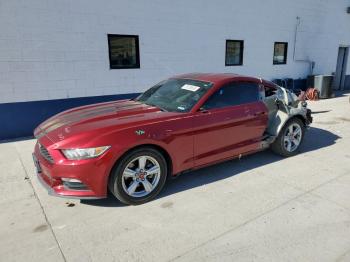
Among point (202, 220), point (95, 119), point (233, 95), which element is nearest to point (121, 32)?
point (233, 95)

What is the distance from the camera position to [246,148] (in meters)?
4.34

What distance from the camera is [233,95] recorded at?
13.7 feet

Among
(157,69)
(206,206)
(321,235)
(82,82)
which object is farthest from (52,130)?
(157,69)

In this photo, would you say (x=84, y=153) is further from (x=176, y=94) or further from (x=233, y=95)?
(x=233, y=95)

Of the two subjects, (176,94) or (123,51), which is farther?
(123,51)

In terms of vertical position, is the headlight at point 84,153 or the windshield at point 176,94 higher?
the windshield at point 176,94

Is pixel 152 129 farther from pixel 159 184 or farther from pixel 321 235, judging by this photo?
pixel 321 235

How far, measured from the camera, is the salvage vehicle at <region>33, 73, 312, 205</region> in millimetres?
3018

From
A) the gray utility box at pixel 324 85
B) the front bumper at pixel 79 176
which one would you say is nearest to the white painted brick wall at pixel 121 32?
the gray utility box at pixel 324 85

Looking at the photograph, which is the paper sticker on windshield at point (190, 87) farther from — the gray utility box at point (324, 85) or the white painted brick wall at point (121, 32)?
the gray utility box at point (324, 85)

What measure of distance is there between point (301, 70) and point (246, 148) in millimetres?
9942

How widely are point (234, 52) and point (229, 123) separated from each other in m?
6.75

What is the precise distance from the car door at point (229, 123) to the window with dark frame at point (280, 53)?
25.6 feet

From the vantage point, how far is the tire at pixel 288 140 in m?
4.78
